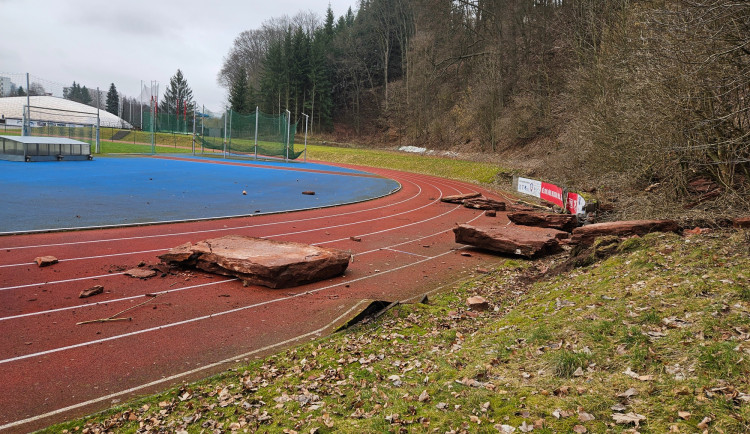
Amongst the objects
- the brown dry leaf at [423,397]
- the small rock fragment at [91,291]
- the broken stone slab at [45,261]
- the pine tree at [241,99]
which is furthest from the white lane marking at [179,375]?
the pine tree at [241,99]

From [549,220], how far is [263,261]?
1003 centimetres

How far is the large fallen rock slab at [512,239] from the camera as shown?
11946 mm

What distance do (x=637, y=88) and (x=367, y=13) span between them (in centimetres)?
7433

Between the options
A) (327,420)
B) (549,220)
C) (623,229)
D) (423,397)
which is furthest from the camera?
(549,220)

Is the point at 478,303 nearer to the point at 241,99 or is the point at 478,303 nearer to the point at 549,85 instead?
the point at 549,85

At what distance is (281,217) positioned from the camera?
1647cm

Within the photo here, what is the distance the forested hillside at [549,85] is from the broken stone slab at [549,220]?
2135 mm

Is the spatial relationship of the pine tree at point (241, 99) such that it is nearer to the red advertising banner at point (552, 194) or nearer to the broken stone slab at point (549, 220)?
the red advertising banner at point (552, 194)

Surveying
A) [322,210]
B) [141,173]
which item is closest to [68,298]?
[322,210]

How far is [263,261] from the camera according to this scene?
9.15m

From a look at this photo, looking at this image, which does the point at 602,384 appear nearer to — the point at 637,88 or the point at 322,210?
the point at 637,88

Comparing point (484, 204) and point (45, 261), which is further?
point (484, 204)

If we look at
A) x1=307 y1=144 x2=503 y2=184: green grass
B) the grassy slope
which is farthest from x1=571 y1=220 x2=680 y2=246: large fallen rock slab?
x1=307 y1=144 x2=503 y2=184: green grass

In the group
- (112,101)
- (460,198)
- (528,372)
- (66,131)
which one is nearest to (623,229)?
(528,372)
